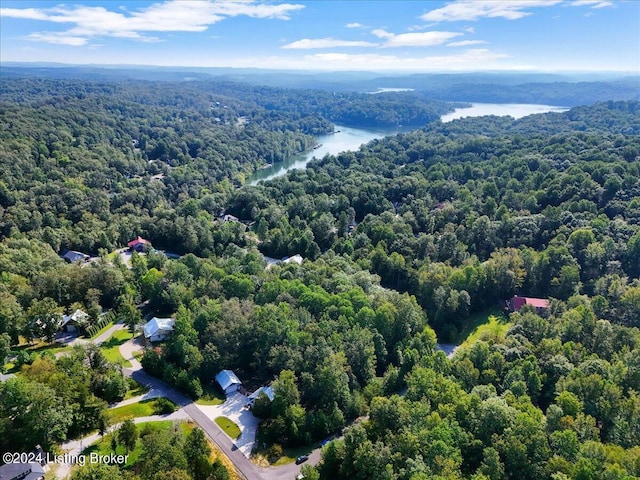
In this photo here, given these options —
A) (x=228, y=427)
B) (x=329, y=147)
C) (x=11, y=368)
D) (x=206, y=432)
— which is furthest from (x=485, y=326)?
(x=329, y=147)

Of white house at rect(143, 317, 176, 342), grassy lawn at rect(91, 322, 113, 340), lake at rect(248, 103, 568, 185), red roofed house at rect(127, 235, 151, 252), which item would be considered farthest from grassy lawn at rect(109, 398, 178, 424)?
lake at rect(248, 103, 568, 185)

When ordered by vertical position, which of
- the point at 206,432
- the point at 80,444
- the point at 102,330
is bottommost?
the point at 206,432

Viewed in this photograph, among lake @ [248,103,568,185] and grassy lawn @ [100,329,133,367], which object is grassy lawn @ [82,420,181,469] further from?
lake @ [248,103,568,185]

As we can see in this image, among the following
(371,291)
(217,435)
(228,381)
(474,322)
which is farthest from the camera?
(474,322)

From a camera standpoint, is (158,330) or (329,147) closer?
(158,330)

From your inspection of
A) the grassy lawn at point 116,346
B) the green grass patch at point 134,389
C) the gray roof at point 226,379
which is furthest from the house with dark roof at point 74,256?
the gray roof at point 226,379

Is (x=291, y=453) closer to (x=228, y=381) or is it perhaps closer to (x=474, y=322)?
(x=228, y=381)

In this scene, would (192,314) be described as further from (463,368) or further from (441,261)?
(441,261)

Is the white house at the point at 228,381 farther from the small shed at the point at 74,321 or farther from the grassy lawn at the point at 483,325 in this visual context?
the grassy lawn at the point at 483,325
